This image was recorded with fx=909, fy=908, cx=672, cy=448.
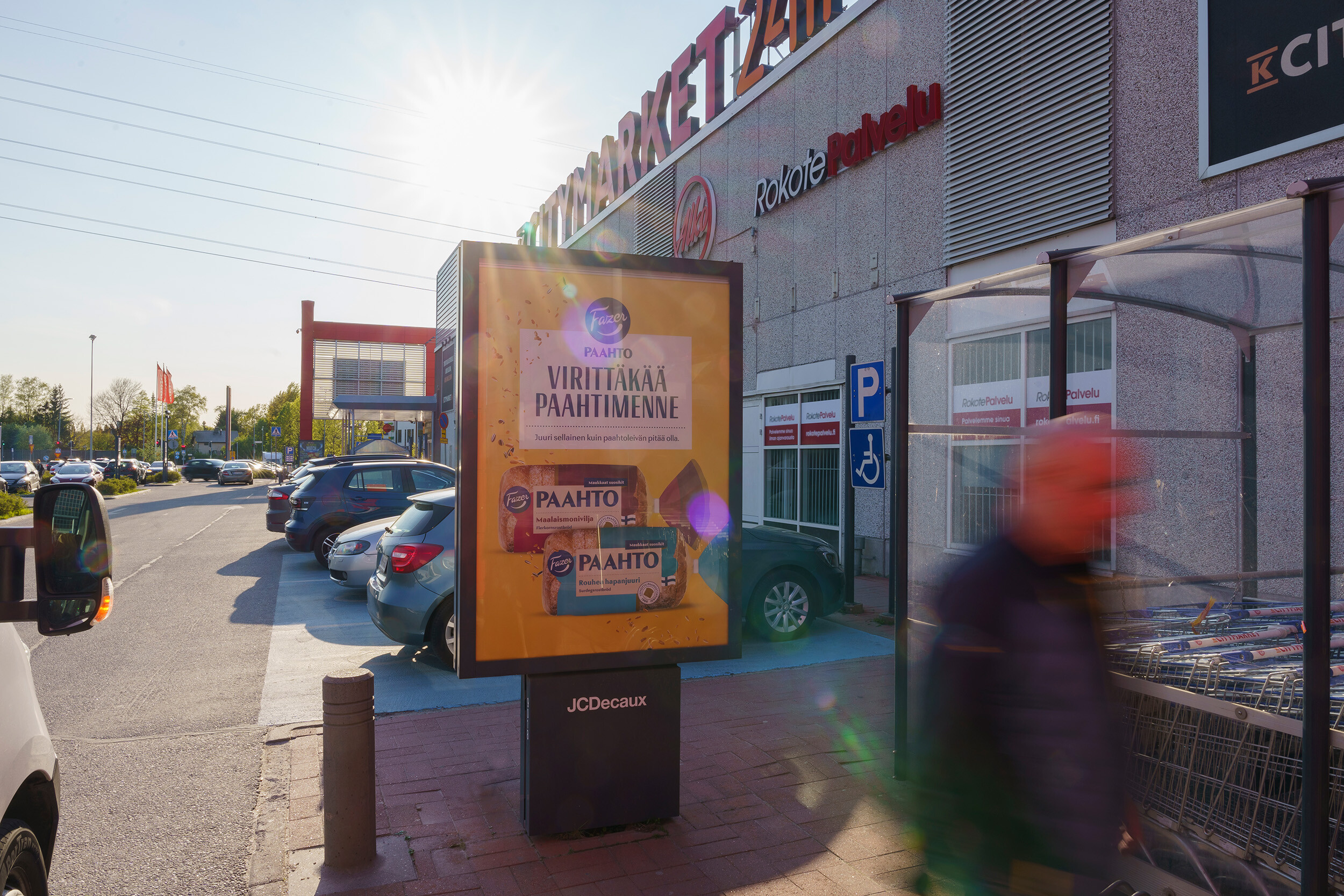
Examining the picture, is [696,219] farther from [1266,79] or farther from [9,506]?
[9,506]

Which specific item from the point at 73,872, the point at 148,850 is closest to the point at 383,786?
the point at 148,850

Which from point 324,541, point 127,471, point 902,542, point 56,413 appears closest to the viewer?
point 902,542

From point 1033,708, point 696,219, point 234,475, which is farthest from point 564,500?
point 234,475

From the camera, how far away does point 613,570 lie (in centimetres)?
411

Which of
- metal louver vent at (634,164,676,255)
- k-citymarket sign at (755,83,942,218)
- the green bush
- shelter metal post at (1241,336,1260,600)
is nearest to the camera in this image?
shelter metal post at (1241,336,1260,600)

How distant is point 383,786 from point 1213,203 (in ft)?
27.9

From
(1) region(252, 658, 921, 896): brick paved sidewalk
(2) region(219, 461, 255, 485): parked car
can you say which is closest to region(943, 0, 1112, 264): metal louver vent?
(1) region(252, 658, 921, 896): brick paved sidewalk

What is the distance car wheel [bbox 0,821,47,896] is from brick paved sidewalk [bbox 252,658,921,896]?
4.96ft

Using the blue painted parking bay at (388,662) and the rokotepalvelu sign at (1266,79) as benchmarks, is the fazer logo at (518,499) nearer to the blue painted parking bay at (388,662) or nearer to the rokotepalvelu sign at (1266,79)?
the blue painted parking bay at (388,662)

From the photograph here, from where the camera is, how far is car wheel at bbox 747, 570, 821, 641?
8.38 m

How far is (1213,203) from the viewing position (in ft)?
27.6

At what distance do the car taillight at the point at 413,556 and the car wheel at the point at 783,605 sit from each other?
286 centimetres

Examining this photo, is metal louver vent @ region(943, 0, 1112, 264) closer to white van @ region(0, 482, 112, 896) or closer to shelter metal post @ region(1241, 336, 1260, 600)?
shelter metal post @ region(1241, 336, 1260, 600)

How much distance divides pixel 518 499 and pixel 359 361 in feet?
202
